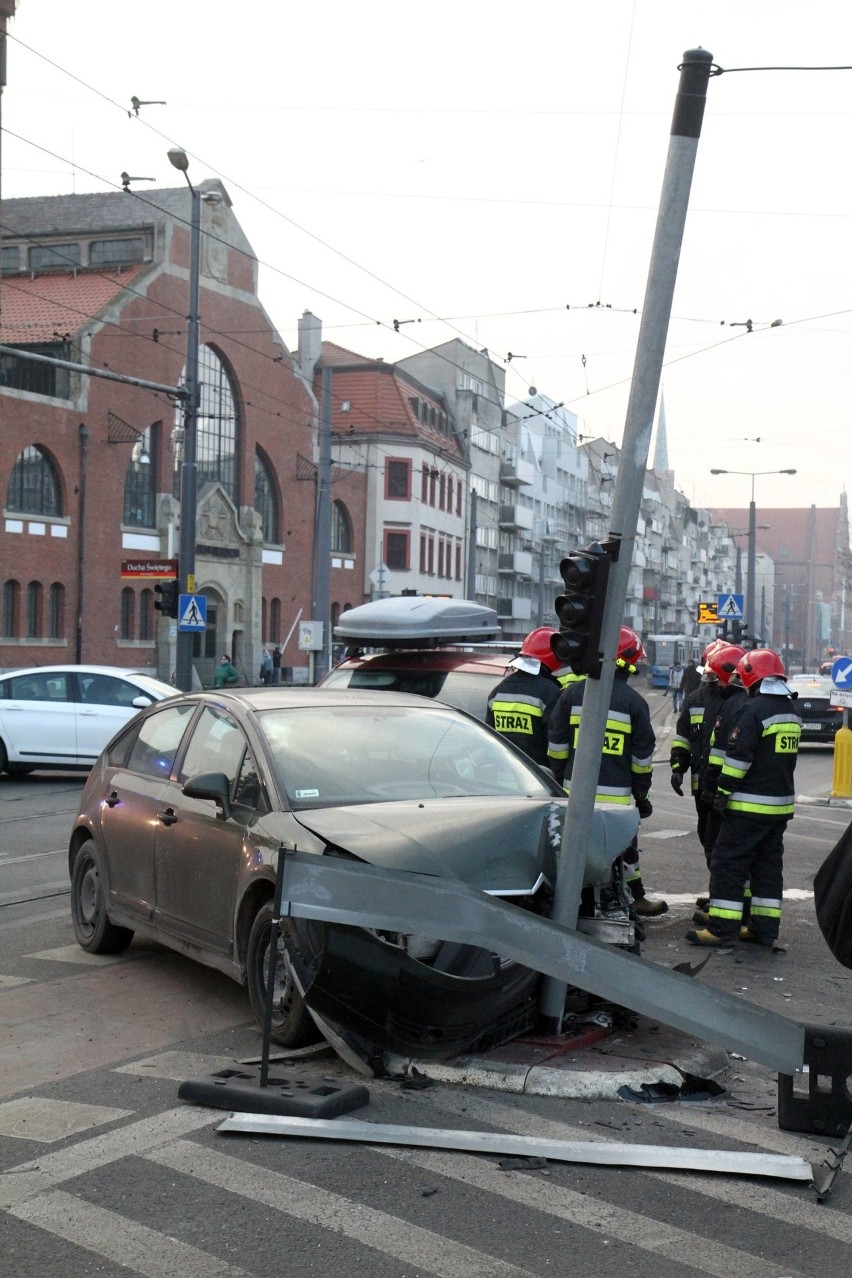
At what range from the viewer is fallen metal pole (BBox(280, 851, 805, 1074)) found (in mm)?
5266

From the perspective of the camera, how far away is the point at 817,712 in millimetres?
29203

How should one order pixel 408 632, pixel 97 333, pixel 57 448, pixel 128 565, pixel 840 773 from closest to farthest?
pixel 408 632
pixel 840 773
pixel 128 565
pixel 57 448
pixel 97 333

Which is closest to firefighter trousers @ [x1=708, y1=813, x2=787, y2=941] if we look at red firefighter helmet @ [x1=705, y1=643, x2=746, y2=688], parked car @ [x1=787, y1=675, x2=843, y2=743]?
red firefighter helmet @ [x1=705, y1=643, x2=746, y2=688]

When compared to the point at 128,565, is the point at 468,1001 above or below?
below

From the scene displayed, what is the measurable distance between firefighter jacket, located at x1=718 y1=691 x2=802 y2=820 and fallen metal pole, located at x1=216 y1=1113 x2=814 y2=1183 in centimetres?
416

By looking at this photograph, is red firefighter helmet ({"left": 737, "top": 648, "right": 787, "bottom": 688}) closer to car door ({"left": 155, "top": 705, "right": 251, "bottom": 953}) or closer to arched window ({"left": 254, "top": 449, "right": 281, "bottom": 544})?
car door ({"left": 155, "top": 705, "right": 251, "bottom": 953})

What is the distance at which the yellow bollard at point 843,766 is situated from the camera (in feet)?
63.3

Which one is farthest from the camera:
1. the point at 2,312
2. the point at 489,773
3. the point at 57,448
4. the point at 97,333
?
the point at 2,312

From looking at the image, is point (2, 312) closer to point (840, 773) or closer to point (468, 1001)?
point (840, 773)

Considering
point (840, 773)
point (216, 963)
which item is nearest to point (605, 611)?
point (216, 963)

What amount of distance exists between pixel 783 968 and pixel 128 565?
20.9 m

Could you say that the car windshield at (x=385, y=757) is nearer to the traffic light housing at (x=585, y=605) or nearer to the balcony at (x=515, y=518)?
the traffic light housing at (x=585, y=605)

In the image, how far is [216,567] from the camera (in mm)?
54031

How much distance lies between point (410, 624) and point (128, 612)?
37.2 m
